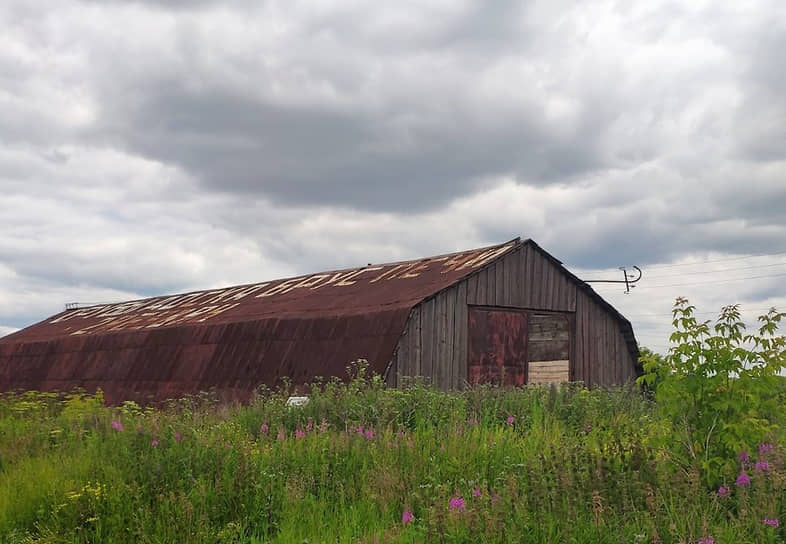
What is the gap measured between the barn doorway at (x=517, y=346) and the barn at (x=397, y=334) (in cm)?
3

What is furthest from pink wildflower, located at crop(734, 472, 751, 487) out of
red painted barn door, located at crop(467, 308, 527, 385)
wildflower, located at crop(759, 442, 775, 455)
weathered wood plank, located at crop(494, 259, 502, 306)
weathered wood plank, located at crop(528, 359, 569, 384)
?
weathered wood plank, located at crop(528, 359, 569, 384)

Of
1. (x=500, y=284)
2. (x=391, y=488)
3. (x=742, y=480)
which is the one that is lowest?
(x=391, y=488)

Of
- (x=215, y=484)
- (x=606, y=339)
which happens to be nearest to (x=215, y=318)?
(x=606, y=339)

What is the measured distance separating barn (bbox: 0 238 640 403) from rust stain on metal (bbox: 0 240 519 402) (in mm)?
46

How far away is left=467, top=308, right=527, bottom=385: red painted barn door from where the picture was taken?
65.0 ft

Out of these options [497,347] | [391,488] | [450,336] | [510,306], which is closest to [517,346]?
[497,347]

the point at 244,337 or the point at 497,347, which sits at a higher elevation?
the point at 244,337

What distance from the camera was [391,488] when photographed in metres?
8.23

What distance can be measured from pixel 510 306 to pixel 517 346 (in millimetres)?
1074

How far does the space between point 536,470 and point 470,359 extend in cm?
1263

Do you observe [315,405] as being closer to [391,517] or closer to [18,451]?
[18,451]

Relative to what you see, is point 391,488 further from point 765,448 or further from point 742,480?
point 765,448

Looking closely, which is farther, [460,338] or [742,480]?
[460,338]

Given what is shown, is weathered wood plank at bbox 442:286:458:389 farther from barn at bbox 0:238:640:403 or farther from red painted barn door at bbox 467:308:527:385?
red painted barn door at bbox 467:308:527:385
